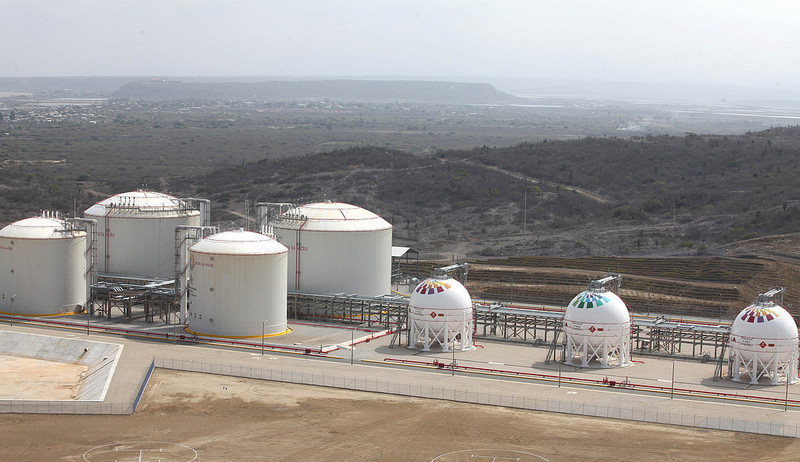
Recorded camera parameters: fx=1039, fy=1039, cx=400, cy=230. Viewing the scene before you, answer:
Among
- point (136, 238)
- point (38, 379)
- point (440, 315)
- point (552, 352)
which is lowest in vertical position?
point (38, 379)

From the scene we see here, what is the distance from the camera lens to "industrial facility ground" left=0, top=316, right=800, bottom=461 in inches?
1875

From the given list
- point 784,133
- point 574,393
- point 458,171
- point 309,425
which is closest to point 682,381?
point 574,393

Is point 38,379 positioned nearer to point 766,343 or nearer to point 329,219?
point 329,219

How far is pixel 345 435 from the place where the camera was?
1962 inches

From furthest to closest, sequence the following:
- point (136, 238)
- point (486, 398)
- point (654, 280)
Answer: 1. point (654, 280)
2. point (136, 238)
3. point (486, 398)

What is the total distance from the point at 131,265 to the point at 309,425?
1503 inches

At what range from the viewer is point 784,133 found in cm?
18812

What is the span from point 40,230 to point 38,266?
8.76 ft

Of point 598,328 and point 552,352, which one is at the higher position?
point 598,328

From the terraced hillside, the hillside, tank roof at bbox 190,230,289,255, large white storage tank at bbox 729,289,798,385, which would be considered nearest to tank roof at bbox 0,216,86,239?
tank roof at bbox 190,230,289,255

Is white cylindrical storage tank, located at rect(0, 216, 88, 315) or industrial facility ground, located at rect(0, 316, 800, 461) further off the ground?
white cylindrical storage tank, located at rect(0, 216, 88, 315)

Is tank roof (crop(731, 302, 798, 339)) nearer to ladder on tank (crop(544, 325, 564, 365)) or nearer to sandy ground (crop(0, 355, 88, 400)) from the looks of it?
ladder on tank (crop(544, 325, 564, 365))

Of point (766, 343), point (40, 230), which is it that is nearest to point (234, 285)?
point (40, 230)

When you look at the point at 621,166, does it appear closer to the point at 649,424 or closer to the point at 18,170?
the point at 18,170
